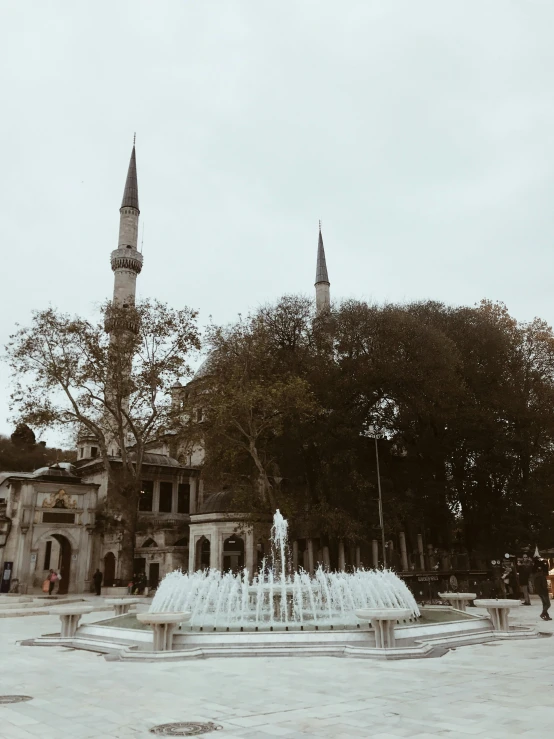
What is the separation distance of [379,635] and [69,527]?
24.9 meters

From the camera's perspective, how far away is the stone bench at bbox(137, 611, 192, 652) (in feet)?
35.5

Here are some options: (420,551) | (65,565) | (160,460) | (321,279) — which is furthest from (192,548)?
(321,279)

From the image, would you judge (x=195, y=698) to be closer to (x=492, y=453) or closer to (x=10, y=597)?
(x=10, y=597)

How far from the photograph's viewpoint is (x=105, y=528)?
3325 cm

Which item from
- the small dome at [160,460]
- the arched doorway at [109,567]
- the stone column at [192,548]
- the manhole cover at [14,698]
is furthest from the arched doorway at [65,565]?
the manhole cover at [14,698]

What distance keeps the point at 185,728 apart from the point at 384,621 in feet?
19.0

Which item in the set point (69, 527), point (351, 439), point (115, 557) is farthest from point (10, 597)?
point (351, 439)

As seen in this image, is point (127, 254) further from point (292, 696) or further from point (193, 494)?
point (292, 696)

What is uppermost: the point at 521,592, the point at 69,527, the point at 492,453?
the point at 492,453

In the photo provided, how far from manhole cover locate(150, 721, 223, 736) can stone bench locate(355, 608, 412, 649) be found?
17.0ft

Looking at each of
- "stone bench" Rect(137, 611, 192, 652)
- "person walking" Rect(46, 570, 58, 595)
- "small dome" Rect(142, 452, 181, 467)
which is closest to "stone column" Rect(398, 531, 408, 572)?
"small dome" Rect(142, 452, 181, 467)

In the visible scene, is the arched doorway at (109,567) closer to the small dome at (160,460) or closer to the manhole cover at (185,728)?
the small dome at (160,460)

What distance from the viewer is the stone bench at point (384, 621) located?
419 inches

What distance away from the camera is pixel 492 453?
3109cm
